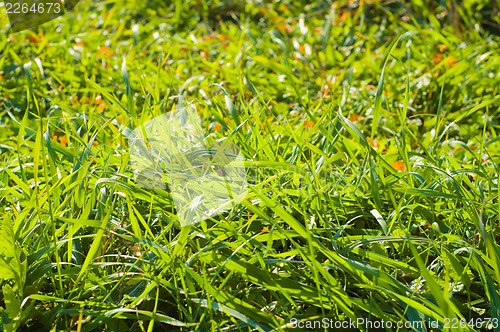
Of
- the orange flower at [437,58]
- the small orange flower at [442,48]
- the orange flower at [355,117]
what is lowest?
the orange flower at [355,117]

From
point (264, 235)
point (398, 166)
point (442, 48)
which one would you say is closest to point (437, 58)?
point (442, 48)

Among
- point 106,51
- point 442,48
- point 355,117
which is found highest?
point 106,51

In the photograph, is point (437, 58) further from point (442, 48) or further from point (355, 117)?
point (355, 117)

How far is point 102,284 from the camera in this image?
1.12 metres

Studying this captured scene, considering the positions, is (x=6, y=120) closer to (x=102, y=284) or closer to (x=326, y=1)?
(x=102, y=284)

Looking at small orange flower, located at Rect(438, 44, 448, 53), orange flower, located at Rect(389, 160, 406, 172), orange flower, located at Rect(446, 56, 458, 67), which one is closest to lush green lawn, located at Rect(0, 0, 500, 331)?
orange flower, located at Rect(389, 160, 406, 172)

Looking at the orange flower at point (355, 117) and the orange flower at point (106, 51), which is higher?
the orange flower at point (106, 51)

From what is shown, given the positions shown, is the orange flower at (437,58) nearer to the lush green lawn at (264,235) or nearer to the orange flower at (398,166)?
the lush green lawn at (264,235)

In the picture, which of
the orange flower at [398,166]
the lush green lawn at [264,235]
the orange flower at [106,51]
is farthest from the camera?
the orange flower at [106,51]

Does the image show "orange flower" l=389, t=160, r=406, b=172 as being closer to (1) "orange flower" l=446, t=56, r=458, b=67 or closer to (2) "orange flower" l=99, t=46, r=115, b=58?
(1) "orange flower" l=446, t=56, r=458, b=67

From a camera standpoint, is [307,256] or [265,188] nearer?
[307,256]

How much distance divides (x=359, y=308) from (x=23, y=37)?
118 inches

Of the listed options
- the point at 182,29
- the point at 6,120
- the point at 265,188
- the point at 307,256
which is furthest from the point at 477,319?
the point at 182,29

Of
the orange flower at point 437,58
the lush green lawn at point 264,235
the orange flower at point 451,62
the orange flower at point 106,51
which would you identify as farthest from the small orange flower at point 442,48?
the orange flower at point 106,51
